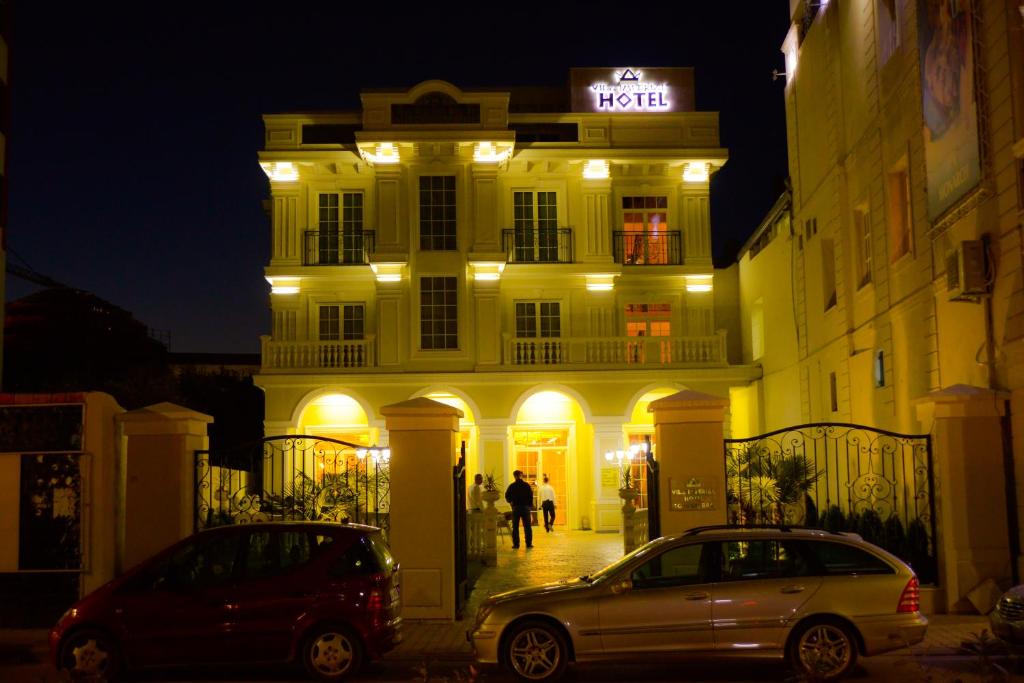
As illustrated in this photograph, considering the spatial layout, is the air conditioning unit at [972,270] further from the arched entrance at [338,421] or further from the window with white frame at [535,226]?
the arched entrance at [338,421]

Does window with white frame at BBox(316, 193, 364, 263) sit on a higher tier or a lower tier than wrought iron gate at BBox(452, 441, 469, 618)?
higher

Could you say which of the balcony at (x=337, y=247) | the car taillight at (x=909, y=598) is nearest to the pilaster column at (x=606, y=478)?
the balcony at (x=337, y=247)

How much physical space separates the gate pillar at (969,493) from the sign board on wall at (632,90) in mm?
19226

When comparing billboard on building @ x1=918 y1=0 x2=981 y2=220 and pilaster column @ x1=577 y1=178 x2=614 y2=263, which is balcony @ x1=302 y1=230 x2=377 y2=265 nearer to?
pilaster column @ x1=577 y1=178 x2=614 y2=263

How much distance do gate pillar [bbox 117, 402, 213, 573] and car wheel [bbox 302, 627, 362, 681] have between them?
374cm

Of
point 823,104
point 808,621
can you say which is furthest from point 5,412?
point 823,104

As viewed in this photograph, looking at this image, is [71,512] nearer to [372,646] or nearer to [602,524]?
[372,646]

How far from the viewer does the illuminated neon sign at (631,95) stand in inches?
1210

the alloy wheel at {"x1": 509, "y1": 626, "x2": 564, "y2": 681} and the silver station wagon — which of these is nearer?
the silver station wagon

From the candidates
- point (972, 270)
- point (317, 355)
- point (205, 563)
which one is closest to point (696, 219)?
point (317, 355)

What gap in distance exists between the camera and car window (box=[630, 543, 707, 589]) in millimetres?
9992

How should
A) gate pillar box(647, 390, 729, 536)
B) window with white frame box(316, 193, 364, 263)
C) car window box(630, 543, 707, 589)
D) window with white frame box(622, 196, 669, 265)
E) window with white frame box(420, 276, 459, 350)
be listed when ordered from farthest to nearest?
window with white frame box(622, 196, 669, 265) → window with white frame box(316, 193, 364, 263) → window with white frame box(420, 276, 459, 350) → gate pillar box(647, 390, 729, 536) → car window box(630, 543, 707, 589)

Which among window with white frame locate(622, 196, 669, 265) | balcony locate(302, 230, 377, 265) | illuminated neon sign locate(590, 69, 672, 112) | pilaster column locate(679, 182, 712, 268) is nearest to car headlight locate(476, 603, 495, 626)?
balcony locate(302, 230, 377, 265)

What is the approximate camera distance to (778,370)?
2755 cm
